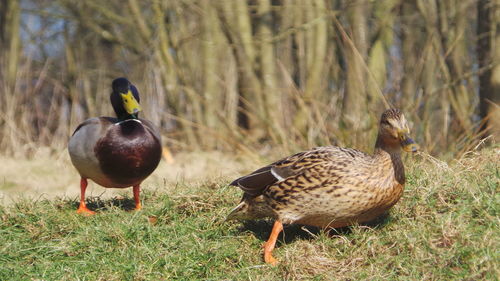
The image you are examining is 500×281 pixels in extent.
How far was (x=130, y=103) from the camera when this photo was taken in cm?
466

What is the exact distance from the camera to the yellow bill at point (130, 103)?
4618 millimetres

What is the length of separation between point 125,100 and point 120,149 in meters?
0.42

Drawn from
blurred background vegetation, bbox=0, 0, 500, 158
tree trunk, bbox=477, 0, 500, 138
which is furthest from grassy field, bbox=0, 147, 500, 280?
tree trunk, bbox=477, 0, 500, 138

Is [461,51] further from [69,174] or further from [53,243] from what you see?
[53,243]

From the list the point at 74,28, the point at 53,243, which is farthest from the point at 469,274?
the point at 74,28

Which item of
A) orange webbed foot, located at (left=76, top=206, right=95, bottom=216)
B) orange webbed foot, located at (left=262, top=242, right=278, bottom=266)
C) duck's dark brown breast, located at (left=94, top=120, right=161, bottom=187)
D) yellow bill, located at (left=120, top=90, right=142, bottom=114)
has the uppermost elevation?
yellow bill, located at (left=120, top=90, right=142, bottom=114)

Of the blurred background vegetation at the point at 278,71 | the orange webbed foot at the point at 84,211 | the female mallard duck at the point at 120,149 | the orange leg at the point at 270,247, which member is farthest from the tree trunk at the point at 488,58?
the orange webbed foot at the point at 84,211

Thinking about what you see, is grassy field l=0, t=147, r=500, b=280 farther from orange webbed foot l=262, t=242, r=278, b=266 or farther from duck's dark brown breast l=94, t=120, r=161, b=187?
duck's dark brown breast l=94, t=120, r=161, b=187

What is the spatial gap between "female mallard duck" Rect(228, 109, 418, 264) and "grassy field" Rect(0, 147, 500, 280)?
166 mm

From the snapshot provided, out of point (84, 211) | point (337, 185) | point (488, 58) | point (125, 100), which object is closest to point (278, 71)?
point (488, 58)

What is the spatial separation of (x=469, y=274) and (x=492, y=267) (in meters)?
0.11

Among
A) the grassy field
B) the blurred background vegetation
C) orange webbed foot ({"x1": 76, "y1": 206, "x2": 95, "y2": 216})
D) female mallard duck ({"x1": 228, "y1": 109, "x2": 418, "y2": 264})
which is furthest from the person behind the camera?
the blurred background vegetation

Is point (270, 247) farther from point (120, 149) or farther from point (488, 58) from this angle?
point (488, 58)

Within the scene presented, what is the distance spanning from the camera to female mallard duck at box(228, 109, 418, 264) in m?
3.28
